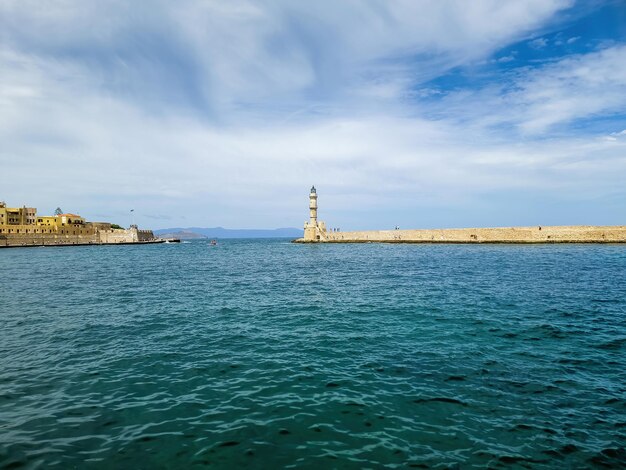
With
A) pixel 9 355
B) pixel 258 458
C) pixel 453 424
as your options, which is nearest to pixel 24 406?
pixel 9 355

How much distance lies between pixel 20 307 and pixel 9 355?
9809mm

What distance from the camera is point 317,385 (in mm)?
9539

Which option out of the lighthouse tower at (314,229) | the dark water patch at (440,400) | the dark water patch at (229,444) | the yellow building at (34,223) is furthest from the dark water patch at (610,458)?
the yellow building at (34,223)

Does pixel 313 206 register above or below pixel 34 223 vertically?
above

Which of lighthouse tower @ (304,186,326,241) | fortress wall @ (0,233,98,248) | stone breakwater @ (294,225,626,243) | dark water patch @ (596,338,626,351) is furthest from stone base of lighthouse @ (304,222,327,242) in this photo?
dark water patch @ (596,338,626,351)

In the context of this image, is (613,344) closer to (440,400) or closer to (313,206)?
(440,400)

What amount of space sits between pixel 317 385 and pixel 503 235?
85.4 meters

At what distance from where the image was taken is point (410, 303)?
19.8 meters

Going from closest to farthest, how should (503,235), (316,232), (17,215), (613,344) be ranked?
(613,344)
(503,235)
(17,215)
(316,232)

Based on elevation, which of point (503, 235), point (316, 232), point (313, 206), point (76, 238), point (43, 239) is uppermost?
point (313, 206)

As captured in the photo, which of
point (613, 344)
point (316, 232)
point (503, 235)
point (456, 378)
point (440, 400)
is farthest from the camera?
point (316, 232)

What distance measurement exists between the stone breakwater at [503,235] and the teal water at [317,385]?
6625cm

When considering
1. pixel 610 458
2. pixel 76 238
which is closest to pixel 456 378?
pixel 610 458

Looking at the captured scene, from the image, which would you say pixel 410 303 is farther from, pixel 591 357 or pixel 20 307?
pixel 20 307
